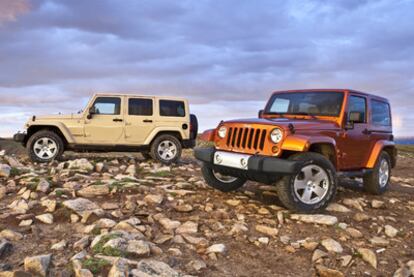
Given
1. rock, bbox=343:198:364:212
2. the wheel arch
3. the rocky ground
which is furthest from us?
the wheel arch

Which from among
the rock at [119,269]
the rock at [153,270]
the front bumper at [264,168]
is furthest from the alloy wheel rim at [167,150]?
the rock at [119,269]

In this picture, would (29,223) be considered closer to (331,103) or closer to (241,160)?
(241,160)

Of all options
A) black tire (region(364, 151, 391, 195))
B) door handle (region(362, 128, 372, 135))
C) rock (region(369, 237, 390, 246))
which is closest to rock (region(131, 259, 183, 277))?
rock (region(369, 237, 390, 246))

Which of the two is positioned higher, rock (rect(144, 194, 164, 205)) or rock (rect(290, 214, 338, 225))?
rock (rect(144, 194, 164, 205))

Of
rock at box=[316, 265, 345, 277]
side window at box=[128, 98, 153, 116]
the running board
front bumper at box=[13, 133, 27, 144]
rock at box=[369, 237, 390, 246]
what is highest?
side window at box=[128, 98, 153, 116]

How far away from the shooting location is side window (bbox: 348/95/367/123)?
285 inches

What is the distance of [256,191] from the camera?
7703 mm

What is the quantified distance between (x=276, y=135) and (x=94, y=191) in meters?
3.06

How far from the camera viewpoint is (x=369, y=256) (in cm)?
478

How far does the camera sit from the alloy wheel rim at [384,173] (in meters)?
8.36

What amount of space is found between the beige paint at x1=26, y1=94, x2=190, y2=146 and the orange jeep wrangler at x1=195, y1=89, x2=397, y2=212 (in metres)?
4.21

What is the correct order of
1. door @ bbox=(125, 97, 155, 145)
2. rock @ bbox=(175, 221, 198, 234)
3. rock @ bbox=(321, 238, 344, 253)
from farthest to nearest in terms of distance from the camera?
1. door @ bbox=(125, 97, 155, 145)
2. rock @ bbox=(175, 221, 198, 234)
3. rock @ bbox=(321, 238, 344, 253)

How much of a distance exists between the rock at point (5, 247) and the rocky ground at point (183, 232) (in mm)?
10

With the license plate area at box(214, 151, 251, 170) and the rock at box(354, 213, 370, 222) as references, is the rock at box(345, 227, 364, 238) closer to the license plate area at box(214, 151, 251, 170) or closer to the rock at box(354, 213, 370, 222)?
the rock at box(354, 213, 370, 222)
